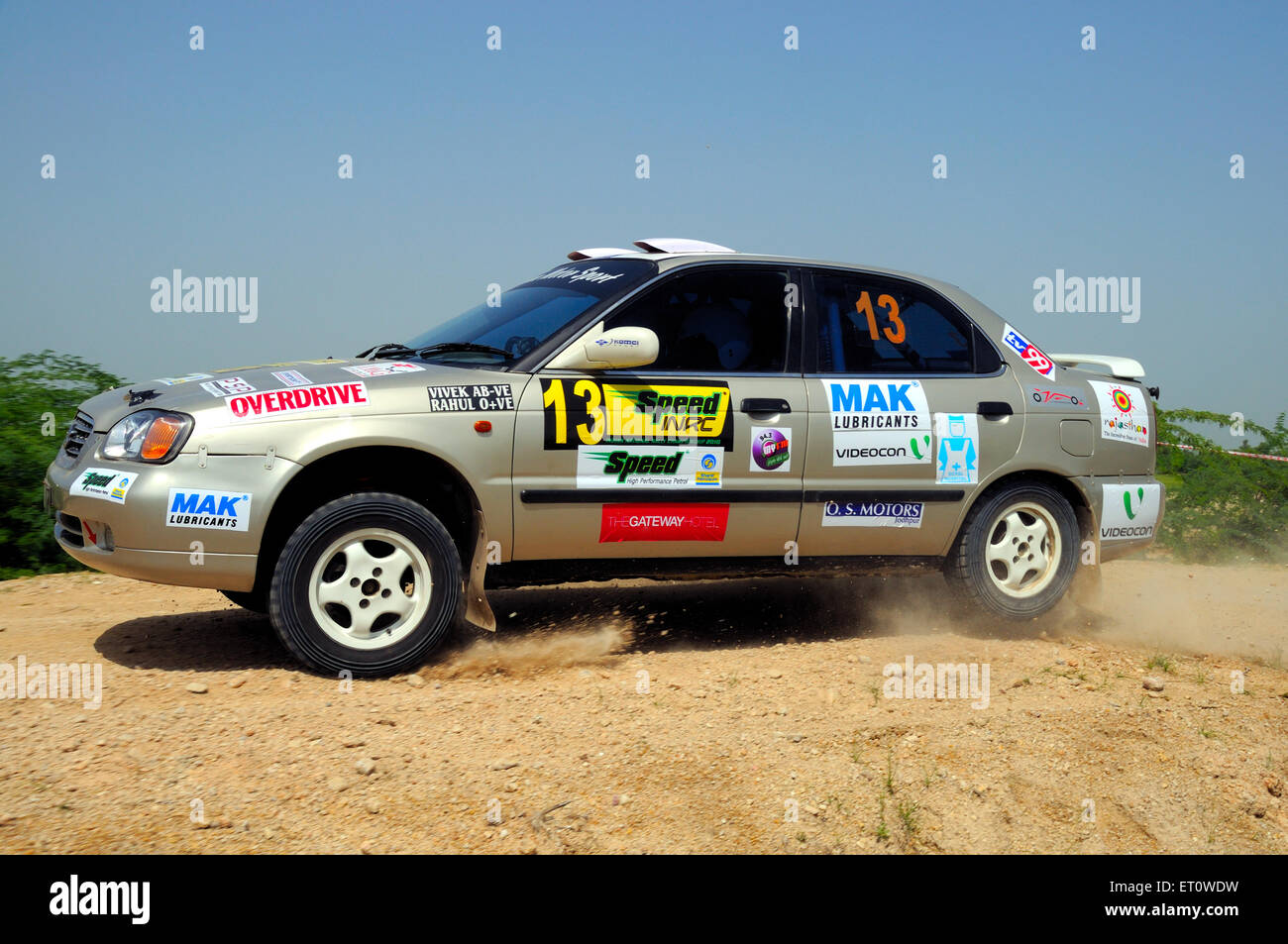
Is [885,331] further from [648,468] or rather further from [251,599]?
[251,599]

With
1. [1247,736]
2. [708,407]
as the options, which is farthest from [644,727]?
[1247,736]

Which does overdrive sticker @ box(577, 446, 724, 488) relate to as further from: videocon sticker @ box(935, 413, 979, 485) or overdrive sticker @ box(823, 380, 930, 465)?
videocon sticker @ box(935, 413, 979, 485)

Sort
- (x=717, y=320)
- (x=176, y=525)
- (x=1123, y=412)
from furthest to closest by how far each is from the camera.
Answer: (x=1123, y=412)
(x=717, y=320)
(x=176, y=525)

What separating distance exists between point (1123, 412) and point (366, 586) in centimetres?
418

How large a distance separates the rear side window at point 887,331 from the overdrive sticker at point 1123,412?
28.8 inches

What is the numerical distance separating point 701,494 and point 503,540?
936 mm

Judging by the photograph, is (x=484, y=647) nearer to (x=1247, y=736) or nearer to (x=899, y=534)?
(x=899, y=534)

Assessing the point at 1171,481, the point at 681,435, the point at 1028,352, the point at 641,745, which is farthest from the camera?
the point at 1171,481

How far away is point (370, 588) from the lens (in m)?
4.89

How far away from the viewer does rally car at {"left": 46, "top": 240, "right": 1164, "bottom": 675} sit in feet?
15.4

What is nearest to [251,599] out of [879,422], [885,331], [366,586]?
[366,586]

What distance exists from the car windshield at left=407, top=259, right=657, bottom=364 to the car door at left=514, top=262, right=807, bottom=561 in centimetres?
18

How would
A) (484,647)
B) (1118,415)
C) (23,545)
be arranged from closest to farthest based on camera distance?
(484,647) → (1118,415) → (23,545)
